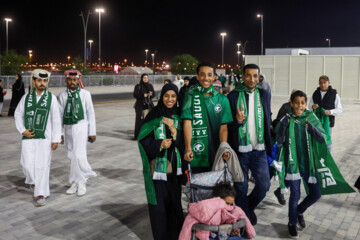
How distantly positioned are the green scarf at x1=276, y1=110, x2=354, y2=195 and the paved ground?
619 mm

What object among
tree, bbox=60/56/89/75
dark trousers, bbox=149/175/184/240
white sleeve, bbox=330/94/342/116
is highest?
tree, bbox=60/56/89/75

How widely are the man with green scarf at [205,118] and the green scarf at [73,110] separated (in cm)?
249

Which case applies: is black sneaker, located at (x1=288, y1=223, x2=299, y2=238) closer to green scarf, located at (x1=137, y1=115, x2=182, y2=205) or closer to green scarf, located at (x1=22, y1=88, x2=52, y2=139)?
green scarf, located at (x1=137, y1=115, x2=182, y2=205)

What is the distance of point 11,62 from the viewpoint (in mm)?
40312

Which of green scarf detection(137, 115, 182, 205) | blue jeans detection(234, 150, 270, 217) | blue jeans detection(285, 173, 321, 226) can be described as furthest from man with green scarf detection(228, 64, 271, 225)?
green scarf detection(137, 115, 182, 205)

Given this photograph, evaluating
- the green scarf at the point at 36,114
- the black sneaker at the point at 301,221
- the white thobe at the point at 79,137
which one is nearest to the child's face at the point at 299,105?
the black sneaker at the point at 301,221

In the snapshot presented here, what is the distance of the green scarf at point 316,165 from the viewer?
15.5 ft

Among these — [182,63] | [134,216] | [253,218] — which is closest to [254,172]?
A: [253,218]

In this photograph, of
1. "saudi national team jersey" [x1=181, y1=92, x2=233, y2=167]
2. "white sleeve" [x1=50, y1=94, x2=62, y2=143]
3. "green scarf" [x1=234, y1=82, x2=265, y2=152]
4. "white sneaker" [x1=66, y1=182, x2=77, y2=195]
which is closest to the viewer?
"saudi national team jersey" [x1=181, y1=92, x2=233, y2=167]

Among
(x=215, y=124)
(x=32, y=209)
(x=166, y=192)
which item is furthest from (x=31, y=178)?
(x=215, y=124)

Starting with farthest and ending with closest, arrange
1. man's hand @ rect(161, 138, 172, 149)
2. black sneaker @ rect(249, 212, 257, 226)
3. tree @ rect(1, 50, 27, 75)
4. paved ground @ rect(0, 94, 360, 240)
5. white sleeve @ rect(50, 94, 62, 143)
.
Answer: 1. tree @ rect(1, 50, 27, 75)
2. white sleeve @ rect(50, 94, 62, 143)
3. black sneaker @ rect(249, 212, 257, 226)
4. paved ground @ rect(0, 94, 360, 240)
5. man's hand @ rect(161, 138, 172, 149)

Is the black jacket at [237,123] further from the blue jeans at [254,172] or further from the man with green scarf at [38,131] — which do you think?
the man with green scarf at [38,131]

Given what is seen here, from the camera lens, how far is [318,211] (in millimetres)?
5723

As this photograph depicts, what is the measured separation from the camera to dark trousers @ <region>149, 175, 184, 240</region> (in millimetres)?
4344
